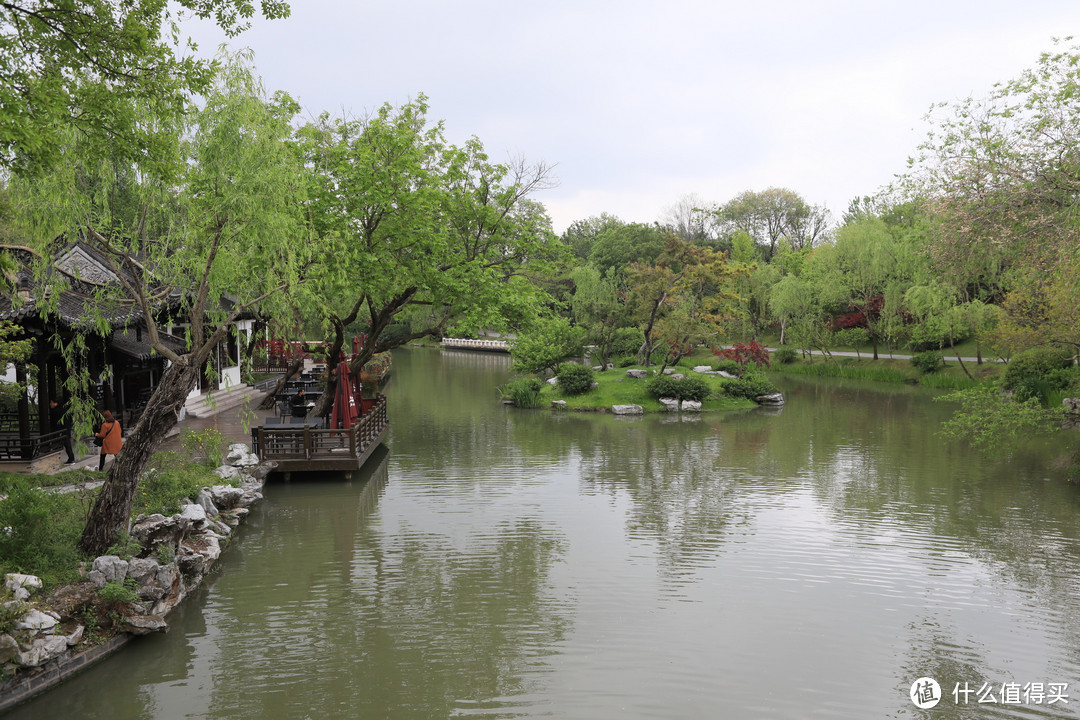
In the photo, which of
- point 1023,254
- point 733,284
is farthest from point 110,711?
point 733,284

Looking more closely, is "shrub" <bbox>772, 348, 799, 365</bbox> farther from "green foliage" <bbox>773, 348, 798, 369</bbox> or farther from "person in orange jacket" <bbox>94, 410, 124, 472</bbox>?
Result: "person in orange jacket" <bbox>94, 410, 124, 472</bbox>

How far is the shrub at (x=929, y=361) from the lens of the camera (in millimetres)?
33250

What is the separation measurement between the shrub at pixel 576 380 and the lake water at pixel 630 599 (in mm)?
10752

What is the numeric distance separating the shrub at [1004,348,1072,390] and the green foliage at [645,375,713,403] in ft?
35.1

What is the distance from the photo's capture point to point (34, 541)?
8305 millimetres

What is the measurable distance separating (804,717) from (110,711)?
6514 mm

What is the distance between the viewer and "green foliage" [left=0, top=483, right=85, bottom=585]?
26.1ft

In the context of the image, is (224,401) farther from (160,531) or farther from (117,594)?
(117,594)

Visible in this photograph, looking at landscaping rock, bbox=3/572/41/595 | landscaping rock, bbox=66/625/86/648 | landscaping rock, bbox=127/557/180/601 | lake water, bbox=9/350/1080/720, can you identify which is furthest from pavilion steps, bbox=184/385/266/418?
landscaping rock, bbox=66/625/86/648

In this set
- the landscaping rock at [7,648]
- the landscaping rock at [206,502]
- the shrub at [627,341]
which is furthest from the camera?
the shrub at [627,341]

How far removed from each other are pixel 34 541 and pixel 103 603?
1.27 metres

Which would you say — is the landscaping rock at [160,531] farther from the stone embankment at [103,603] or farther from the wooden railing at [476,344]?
the wooden railing at [476,344]

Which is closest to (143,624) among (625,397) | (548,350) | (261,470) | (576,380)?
(261,470)

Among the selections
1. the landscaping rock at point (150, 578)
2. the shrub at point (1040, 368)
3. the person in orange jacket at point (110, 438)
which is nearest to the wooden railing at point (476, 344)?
the shrub at point (1040, 368)
